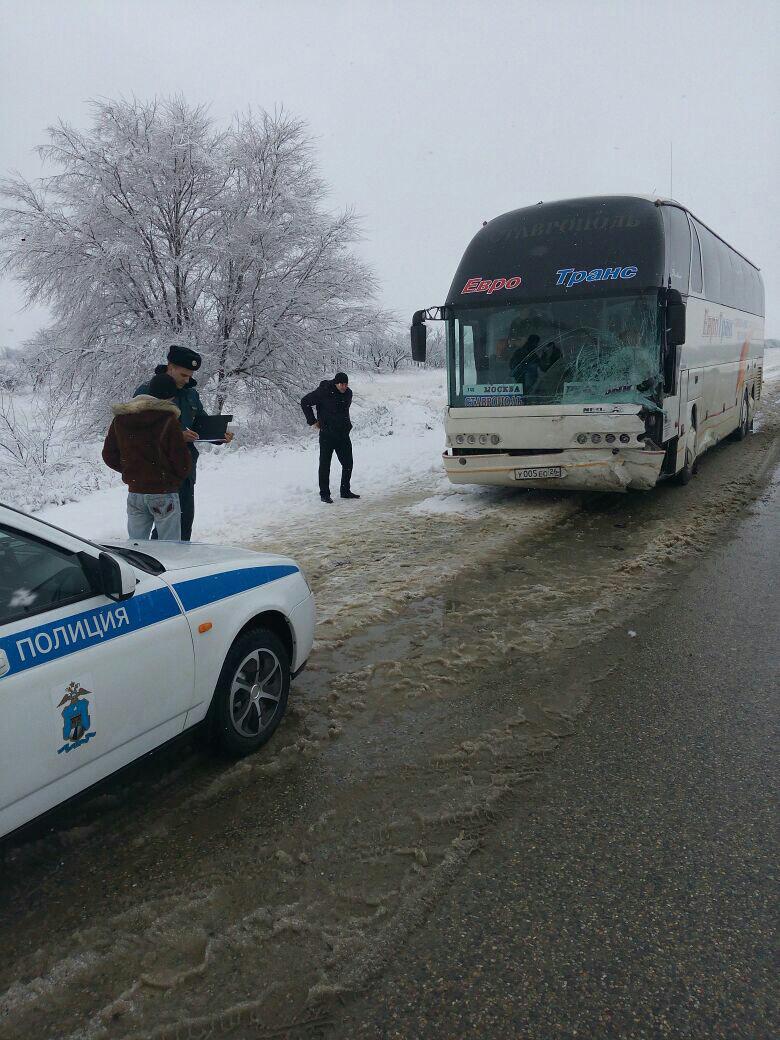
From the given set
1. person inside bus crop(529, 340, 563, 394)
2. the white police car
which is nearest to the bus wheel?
person inside bus crop(529, 340, 563, 394)

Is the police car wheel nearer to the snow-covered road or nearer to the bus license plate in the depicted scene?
the snow-covered road

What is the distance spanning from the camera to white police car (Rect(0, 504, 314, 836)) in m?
2.35

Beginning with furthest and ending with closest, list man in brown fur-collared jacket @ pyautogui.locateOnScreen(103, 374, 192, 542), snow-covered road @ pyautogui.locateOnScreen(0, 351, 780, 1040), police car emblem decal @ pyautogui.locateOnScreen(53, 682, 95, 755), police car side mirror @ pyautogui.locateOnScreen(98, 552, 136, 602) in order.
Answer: man in brown fur-collared jacket @ pyautogui.locateOnScreen(103, 374, 192, 542) → police car side mirror @ pyautogui.locateOnScreen(98, 552, 136, 602) → police car emblem decal @ pyautogui.locateOnScreen(53, 682, 95, 755) → snow-covered road @ pyautogui.locateOnScreen(0, 351, 780, 1040)

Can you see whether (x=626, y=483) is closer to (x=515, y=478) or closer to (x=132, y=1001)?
(x=515, y=478)

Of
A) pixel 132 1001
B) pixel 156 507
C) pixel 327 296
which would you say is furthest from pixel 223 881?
pixel 327 296

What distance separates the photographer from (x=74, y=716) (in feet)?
8.20

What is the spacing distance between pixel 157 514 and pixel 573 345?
220 inches

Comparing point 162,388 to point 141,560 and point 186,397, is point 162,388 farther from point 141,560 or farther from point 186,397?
point 141,560

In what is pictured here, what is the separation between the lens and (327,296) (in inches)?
699

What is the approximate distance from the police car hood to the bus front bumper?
5.40m

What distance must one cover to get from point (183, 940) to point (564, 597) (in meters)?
3.94

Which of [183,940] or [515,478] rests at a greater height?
[515,478]

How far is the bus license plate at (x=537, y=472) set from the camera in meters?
8.56

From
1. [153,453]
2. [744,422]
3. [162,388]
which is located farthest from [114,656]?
[744,422]
